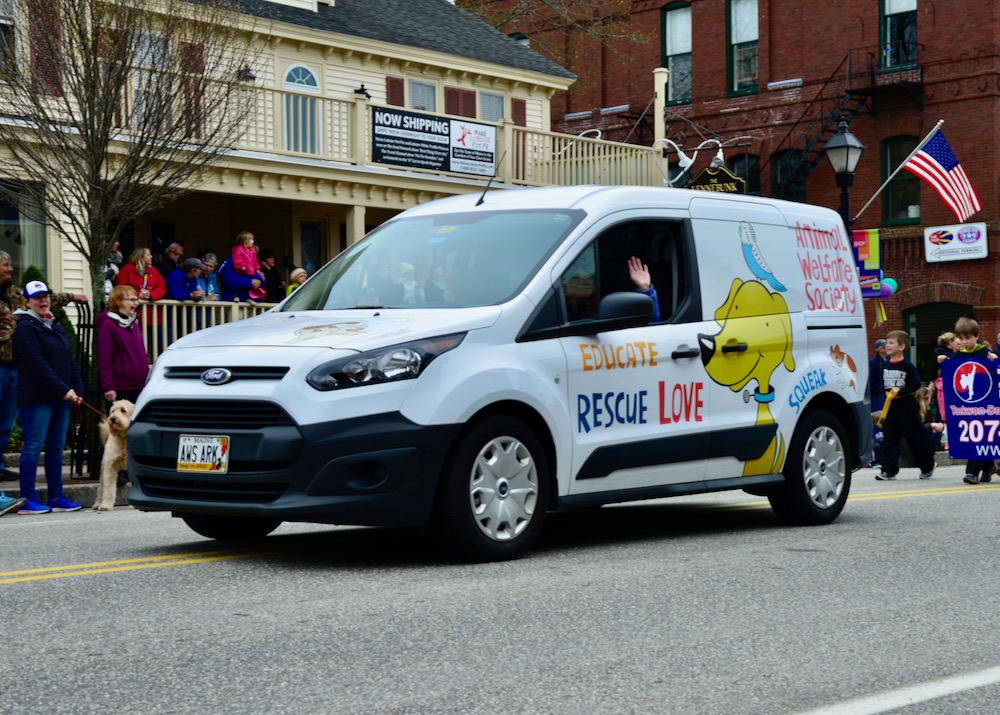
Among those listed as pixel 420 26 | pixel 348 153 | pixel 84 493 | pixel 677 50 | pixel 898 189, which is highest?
pixel 677 50

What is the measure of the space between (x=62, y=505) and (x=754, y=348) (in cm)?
623

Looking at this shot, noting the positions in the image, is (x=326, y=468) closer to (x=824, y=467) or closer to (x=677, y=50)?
(x=824, y=467)

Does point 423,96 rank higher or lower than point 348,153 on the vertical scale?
higher

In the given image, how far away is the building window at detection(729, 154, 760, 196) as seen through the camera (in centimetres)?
3741

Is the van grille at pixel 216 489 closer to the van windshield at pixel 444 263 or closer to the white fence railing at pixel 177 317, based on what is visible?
the van windshield at pixel 444 263

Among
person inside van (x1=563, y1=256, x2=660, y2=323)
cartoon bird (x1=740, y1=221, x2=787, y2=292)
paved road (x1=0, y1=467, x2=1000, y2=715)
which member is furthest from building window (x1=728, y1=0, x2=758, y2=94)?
person inside van (x1=563, y1=256, x2=660, y2=323)

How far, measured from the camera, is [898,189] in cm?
3525

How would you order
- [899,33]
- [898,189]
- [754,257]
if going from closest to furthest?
[754,257] → [899,33] → [898,189]

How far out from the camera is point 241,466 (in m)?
7.50

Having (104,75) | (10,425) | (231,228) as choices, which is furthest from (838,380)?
(231,228)

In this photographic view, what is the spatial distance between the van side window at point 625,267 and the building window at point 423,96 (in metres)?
20.6

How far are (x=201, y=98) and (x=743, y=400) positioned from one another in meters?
10.00

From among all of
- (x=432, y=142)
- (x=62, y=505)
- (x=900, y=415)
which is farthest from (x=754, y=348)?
(x=432, y=142)

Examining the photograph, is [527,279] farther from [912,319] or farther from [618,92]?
[618,92]
